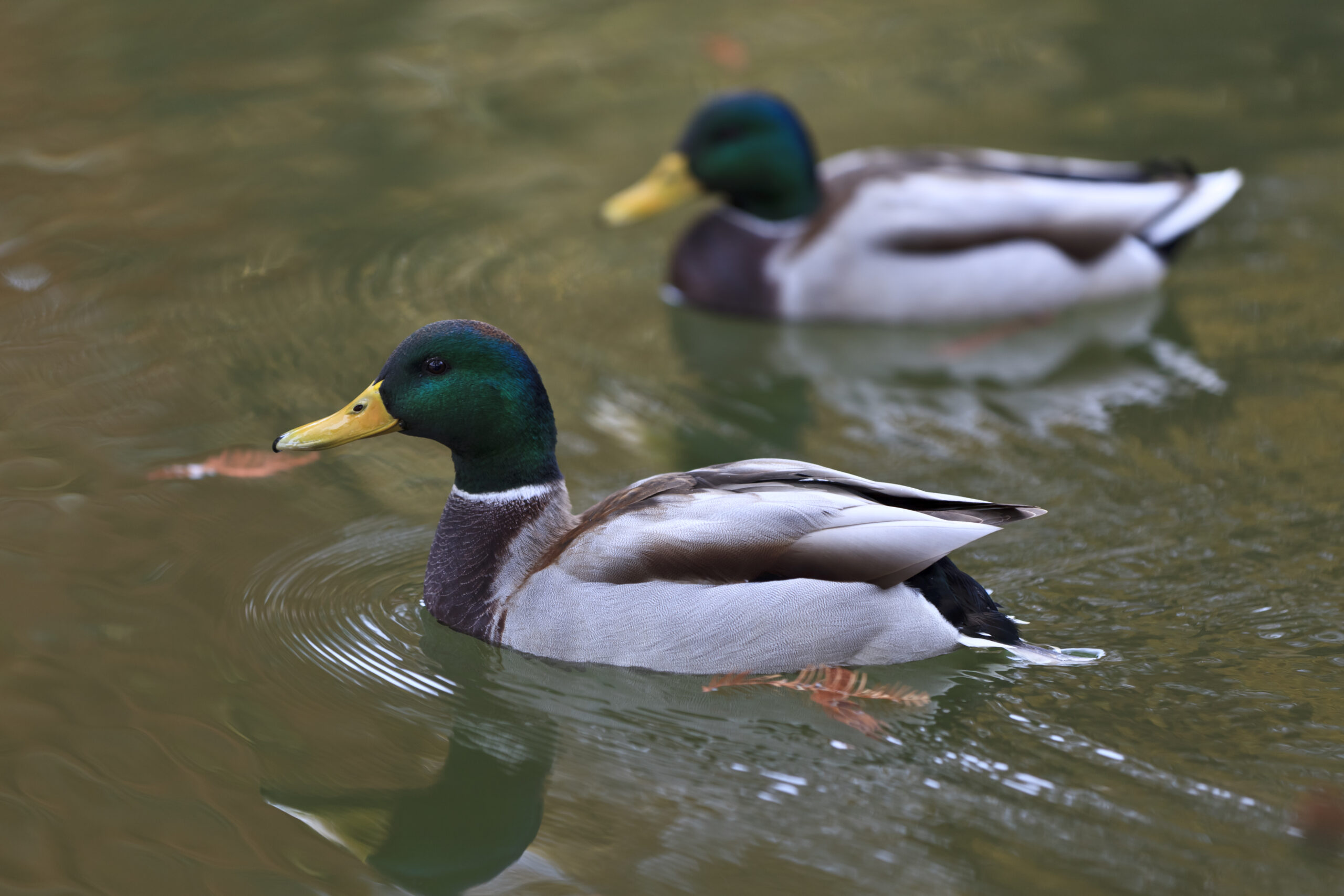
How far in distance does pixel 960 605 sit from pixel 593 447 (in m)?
2.10

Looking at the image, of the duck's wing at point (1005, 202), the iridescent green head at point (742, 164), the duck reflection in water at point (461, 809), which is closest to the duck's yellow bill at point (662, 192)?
the iridescent green head at point (742, 164)

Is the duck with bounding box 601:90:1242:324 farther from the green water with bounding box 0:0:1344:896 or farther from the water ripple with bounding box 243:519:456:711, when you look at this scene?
the water ripple with bounding box 243:519:456:711

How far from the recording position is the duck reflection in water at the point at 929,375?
21.7ft

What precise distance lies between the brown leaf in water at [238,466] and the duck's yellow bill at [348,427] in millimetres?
1345

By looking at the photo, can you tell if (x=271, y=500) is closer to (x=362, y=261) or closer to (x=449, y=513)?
(x=449, y=513)

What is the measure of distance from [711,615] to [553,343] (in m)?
2.98

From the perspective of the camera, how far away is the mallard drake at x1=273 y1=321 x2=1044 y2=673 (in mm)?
4449

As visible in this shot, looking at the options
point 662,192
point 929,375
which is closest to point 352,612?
point 929,375

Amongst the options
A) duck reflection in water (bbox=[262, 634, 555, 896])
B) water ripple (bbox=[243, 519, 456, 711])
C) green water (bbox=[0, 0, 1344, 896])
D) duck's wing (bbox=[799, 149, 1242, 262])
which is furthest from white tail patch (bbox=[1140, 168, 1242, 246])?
duck reflection in water (bbox=[262, 634, 555, 896])

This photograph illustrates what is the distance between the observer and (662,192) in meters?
7.96

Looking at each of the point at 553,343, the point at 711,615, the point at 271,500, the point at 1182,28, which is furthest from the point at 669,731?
the point at 1182,28

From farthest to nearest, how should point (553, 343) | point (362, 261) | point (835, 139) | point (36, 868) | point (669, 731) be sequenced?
1. point (835, 139)
2. point (362, 261)
3. point (553, 343)
4. point (669, 731)
5. point (36, 868)

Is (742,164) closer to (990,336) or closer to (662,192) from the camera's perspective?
(662,192)

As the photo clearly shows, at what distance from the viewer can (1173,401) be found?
6.75 m
